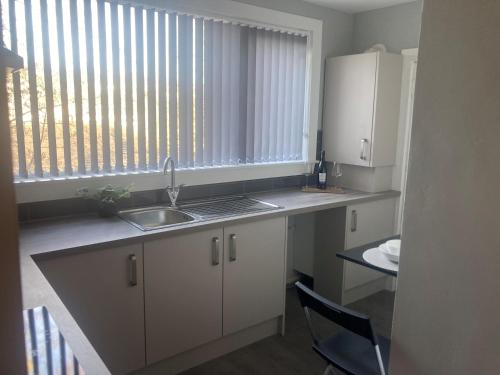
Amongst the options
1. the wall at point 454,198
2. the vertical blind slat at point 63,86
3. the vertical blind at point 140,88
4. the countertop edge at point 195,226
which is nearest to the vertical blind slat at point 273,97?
the vertical blind at point 140,88

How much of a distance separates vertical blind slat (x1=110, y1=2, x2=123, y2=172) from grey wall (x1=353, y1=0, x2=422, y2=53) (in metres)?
2.21

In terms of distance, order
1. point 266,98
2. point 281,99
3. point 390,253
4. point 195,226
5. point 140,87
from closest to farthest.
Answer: point 390,253 < point 195,226 < point 140,87 < point 266,98 < point 281,99

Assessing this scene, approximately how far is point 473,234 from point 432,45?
52 cm

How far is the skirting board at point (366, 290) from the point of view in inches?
132

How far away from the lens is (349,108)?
344 centimetres

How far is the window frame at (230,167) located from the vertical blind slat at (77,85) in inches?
5.3

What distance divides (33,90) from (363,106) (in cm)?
237

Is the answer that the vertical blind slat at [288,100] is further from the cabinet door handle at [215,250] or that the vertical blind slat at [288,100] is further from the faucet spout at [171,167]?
the cabinet door handle at [215,250]

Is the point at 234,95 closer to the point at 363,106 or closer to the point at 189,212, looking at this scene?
the point at 189,212

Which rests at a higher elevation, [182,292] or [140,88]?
[140,88]

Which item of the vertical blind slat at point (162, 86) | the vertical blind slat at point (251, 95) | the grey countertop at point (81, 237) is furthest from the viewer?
the vertical blind slat at point (251, 95)

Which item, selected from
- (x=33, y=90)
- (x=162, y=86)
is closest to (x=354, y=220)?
(x=162, y=86)

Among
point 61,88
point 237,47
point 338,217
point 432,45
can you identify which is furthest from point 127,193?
point 432,45

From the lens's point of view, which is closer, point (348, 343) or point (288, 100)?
point (348, 343)
